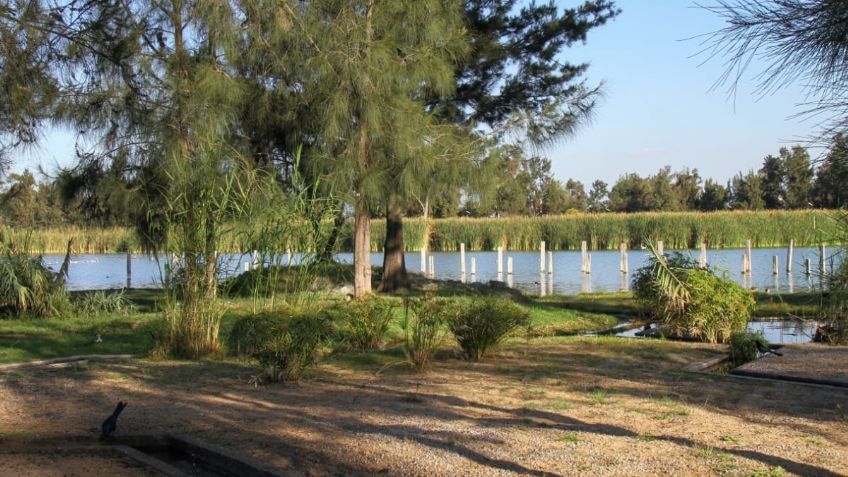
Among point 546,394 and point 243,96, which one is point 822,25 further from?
point 243,96

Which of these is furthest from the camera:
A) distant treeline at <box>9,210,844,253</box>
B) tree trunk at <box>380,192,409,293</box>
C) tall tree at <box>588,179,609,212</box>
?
tall tree at <box>588,179,609,212</box>

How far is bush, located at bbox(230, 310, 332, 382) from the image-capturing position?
295 inches

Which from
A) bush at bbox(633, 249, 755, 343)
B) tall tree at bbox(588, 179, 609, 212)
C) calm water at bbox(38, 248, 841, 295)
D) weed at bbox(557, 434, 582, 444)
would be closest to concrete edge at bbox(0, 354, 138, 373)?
weed at bbox(557, 434, 582, 444)

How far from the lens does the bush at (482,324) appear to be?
9023mm

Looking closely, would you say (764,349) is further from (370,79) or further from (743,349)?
(370,79)

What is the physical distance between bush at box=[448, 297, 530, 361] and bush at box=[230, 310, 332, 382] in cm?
175

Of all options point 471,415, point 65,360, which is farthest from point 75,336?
point 471,415

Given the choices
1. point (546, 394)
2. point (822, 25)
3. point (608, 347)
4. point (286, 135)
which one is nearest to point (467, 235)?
point (286, 135)

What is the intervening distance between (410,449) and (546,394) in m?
2.30

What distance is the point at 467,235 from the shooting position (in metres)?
48.8

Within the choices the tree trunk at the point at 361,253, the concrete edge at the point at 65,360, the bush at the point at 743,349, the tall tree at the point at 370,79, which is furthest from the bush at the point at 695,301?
the concrete edge at the point at 65,360

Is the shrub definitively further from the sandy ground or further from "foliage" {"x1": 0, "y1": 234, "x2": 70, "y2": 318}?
"foliage" {"x1": 0, "y1": 234, "x2": 70, "y2": 318}

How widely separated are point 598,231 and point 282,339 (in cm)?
4061

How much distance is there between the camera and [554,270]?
36.4 metres
